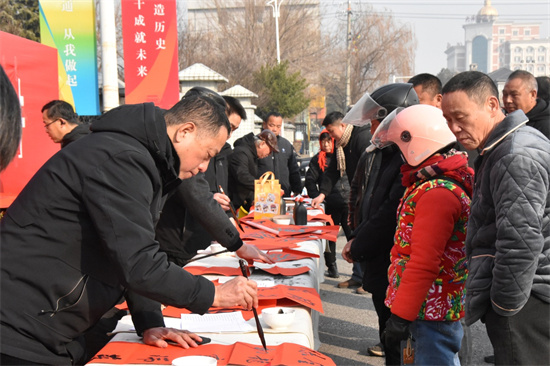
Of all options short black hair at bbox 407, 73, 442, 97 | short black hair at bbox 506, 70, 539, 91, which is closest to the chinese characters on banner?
short black hair at bbox 407, 73, 442, 97

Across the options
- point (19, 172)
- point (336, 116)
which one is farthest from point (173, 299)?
point (19, 172)

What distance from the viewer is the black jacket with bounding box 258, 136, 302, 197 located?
6723mm

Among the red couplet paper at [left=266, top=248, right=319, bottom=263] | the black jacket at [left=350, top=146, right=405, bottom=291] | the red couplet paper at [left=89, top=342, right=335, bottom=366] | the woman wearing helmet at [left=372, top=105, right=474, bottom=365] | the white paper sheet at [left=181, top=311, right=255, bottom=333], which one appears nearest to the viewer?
the red couplet paper at [left=89, top=342, right=335, bottom=366]

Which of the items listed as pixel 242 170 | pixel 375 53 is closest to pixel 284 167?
pixel 242 170

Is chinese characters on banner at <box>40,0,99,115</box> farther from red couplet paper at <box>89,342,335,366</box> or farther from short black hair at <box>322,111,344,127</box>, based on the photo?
red couplet paper at <box>89,342,335,366</box>

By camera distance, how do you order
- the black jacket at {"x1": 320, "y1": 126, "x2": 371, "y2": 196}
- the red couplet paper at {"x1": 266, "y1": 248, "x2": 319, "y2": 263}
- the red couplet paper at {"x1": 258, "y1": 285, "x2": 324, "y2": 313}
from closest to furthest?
the red couplet paper at {"x1": 258, "y1": 285, "x2": 324, "y2": 313}
the red couplet paper at {"x1": 266, "y1": 248, "x2": 319, "y2": 263}
the black jacket at {"x1": 320, "y1": 126, "x2": 371, "y2": 196}

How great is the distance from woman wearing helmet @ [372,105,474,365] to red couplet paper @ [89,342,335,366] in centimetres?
56

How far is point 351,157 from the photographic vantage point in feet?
17.6

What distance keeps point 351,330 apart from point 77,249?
146 inches

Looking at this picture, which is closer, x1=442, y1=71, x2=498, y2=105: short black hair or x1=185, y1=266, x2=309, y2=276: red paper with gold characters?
x1=442, y1=71, x2=498, y2=105: short black hair

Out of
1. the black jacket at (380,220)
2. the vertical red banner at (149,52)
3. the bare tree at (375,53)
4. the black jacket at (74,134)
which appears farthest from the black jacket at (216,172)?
the bare tree at (375,53)

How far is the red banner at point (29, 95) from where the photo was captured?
20.0ft

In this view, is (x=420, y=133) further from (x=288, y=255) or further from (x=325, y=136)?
(x=325, y=136)

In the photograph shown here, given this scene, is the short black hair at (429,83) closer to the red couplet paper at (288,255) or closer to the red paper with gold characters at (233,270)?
the red couplet paper at (288,255)
